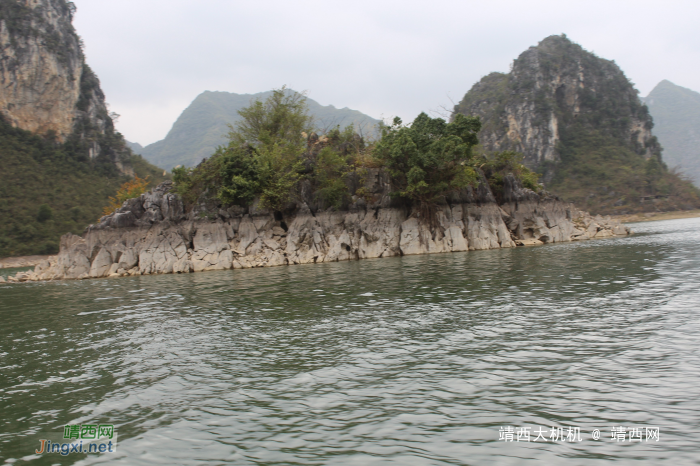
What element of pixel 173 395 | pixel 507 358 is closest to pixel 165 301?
pixel 173 395

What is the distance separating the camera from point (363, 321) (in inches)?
492

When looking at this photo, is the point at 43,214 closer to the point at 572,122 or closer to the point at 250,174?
the point at 250,174

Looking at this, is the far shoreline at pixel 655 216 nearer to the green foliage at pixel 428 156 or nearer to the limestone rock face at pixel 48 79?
the green foliage at pixel 428 156

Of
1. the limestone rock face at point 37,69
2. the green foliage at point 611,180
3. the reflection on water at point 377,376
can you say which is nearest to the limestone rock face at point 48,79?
the limestone rock face at point 37,69

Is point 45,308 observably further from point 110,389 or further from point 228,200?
point 228,200

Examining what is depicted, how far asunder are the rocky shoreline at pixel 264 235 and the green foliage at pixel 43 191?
29.0 meters

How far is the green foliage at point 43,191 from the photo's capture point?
6431cm

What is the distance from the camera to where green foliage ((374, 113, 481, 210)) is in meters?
36.7

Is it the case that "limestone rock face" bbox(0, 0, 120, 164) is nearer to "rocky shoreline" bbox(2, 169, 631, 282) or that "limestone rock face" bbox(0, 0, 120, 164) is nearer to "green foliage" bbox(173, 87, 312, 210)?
"rocky shoreline" bbox(2, 169, 631, 282)

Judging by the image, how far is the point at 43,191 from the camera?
236 feet

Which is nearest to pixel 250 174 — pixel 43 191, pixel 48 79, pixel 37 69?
pixel 43 191

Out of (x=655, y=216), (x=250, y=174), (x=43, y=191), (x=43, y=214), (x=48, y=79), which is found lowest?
(x=655, y=216)

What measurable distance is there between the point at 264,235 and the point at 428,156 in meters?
16.5

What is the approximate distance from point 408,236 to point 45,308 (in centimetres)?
2737
